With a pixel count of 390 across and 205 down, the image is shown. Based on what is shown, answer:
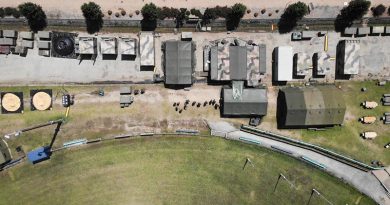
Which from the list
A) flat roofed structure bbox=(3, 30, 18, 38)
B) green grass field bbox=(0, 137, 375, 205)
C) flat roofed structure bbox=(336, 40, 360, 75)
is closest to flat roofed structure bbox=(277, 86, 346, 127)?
flat roofed structure bbox=(336, 40, 360, 75)

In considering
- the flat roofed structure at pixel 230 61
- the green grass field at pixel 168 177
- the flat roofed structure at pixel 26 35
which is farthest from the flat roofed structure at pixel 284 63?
the flat roofed structure at pixel 26 35

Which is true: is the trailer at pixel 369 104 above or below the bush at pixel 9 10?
below

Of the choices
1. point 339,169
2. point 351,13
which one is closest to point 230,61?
point 351,13

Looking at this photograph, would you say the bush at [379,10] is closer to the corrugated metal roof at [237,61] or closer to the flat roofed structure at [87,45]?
the corrugated metal roof at [237,61]

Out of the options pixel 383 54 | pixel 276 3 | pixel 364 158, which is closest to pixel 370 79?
pixel 383 54

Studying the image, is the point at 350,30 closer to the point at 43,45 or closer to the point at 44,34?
the point at 44,34

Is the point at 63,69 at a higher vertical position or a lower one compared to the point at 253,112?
higher

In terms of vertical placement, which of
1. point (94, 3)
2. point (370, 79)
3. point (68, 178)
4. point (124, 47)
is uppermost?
point (94, 3)

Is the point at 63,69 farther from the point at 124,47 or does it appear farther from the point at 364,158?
the point at 364,158
